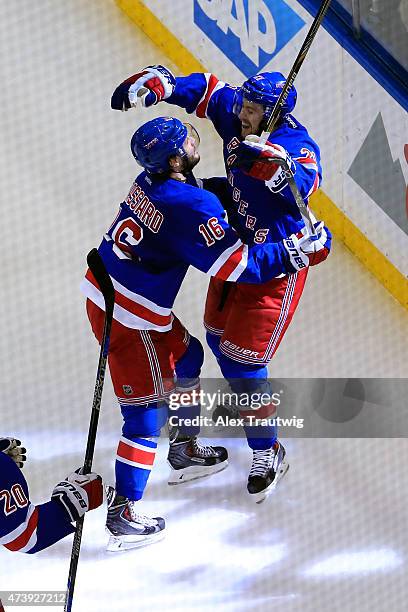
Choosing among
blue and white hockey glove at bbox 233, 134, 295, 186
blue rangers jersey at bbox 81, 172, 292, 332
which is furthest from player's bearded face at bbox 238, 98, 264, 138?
blue rangers jersey at bbox 81, 172, 292, 332

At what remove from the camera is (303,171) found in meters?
3.49

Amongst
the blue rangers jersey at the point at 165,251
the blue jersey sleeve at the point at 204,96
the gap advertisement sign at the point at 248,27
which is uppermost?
the gap advertisement sign at the point at 248,27

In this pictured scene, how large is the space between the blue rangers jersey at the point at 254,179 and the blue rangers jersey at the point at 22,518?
1072mm

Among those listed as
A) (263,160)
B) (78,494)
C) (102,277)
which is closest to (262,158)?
(263,160)

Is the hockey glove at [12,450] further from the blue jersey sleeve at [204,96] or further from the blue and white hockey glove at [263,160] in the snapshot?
the blue jersey sleeve at [204,96]

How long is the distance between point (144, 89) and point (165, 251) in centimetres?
58

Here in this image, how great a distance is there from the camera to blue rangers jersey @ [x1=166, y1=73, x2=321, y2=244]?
3.53 m

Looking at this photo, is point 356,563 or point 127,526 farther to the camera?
point 127,526

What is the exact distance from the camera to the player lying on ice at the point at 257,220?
3.52 meters

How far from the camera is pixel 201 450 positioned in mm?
3768

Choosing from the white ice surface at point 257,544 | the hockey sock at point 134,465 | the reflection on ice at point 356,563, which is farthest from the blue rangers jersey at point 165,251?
the reflection on ice at point 356,563

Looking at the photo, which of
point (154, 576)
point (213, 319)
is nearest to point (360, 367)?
point (213, 319)

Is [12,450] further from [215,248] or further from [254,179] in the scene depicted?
[254,179]

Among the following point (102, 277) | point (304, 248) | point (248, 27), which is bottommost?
point (102, 277)
